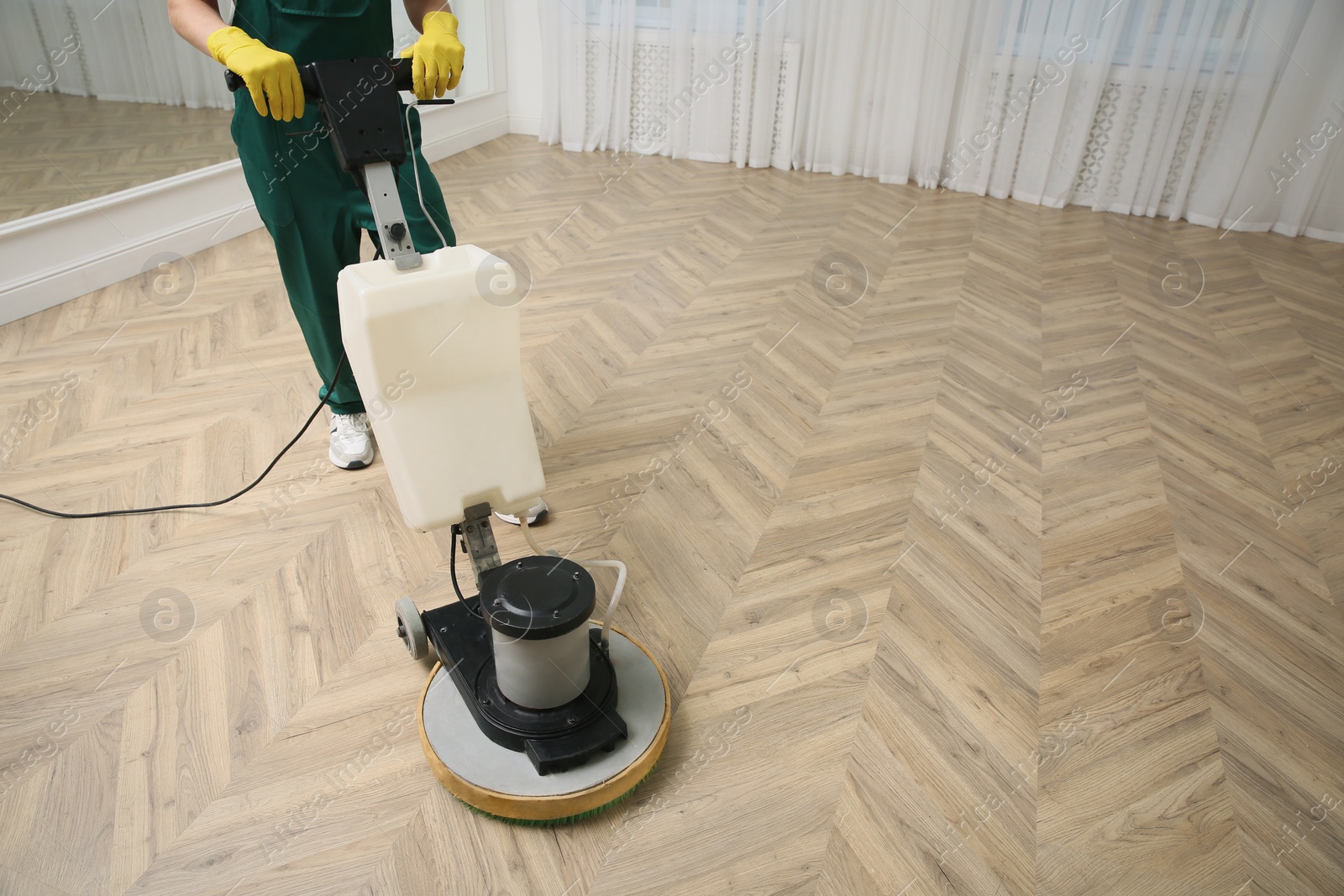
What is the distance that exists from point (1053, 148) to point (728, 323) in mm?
2064

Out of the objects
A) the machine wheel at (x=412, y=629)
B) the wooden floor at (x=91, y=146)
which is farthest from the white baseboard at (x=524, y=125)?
the machine wheel at (x=412, y=629)

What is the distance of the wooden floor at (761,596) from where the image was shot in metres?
1.07

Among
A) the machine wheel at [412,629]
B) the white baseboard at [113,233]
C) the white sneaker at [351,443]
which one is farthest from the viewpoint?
the white baseboard at [113,233]

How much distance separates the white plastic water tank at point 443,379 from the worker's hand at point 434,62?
0.87 feet

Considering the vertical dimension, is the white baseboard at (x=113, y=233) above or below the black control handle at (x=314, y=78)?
below

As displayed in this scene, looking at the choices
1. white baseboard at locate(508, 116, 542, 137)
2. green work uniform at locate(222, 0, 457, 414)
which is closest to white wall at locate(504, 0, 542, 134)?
white baseboard at locate(508, 116, 542, 137)

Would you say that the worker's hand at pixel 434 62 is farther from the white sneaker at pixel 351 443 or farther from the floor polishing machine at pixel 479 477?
the white sneaker at pixel 351 443

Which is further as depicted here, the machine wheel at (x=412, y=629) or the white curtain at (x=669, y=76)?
the white curtain at (x=669, y=76)

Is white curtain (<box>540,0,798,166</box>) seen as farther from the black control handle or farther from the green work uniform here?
the black control handle

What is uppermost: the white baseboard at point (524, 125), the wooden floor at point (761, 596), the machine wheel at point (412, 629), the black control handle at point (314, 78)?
the black control handle at point (314, 78)

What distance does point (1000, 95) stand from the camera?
11.8 ft

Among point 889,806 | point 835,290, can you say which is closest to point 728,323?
point 835,290

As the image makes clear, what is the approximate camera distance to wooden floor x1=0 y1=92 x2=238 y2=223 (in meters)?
2.32

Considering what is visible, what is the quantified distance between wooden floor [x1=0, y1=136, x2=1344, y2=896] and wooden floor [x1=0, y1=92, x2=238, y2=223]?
325 mm
